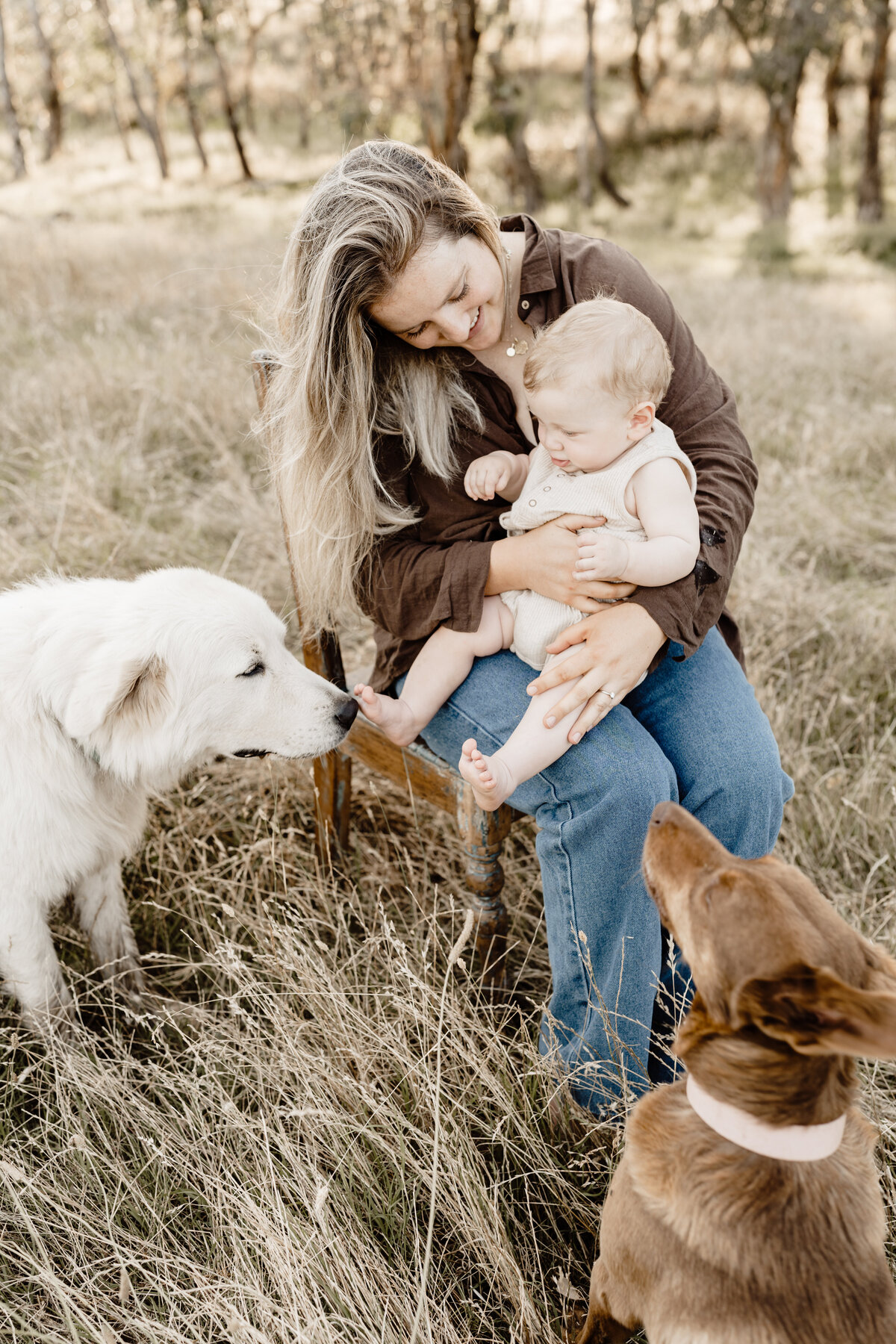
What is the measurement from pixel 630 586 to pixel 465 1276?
4.54 ft

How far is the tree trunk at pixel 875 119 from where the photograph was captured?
11.1 metres

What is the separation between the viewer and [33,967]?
6.38 ft

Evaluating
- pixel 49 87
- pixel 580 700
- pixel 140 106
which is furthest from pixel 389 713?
pixel 49 87

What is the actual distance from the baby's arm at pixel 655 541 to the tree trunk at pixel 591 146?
594 inches

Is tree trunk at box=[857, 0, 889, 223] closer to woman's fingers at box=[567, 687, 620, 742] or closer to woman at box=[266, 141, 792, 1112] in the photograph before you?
woman at box=[266, 141, 792, 1112]

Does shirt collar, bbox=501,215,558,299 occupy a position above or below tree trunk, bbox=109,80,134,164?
below

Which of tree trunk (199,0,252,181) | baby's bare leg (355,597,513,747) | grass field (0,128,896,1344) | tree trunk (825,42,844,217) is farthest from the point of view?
tree trunk (199,0,252,181)

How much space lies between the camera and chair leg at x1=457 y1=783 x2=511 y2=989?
1.93 metres

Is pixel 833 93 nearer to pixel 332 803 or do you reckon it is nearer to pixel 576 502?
pixel 576 502

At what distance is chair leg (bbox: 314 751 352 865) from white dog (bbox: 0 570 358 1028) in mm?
349

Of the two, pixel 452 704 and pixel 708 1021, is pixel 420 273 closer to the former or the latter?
pixel 452 704

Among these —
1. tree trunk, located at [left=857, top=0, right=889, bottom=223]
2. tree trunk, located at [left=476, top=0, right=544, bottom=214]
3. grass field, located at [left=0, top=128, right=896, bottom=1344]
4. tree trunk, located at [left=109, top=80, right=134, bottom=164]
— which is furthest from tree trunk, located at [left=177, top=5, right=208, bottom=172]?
grass field, located at [left=0, top=128, right=896, bottom=1344]

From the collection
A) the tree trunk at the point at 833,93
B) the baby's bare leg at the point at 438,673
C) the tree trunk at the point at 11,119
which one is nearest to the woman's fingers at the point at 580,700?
the baby's bare leg at the point at 438,673

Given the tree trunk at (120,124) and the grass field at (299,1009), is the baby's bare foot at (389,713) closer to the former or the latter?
the grass field at (299,1009)
